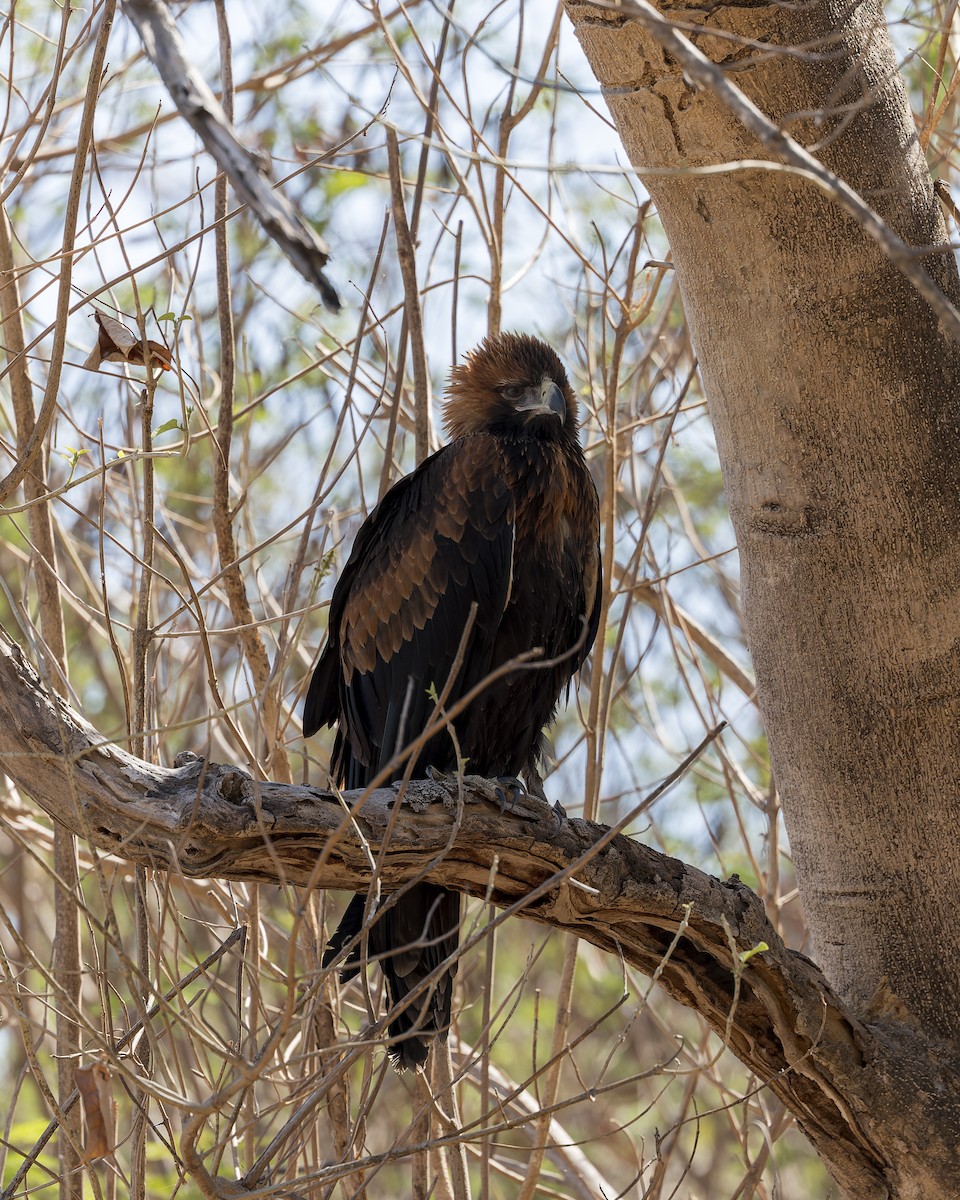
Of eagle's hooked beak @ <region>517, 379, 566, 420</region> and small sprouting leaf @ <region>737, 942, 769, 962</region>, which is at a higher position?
eagle's hooked beak @ <region>517, 379, 566, 420</region>

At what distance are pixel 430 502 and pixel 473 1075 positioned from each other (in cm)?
201

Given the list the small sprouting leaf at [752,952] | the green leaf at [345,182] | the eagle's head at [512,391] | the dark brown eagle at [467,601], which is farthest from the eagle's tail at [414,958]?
the green leaf at [345,182]

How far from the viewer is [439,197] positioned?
6070 millimetres

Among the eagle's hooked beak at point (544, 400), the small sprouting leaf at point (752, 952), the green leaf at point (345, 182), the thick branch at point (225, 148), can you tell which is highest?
the green leaf at point (345, 182)

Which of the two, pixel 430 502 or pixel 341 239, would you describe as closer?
pixel 430 502

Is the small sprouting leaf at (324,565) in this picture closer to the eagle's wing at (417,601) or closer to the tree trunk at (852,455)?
the eagle's wing at (417,601)

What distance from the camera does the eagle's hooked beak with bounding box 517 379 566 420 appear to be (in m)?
3.79

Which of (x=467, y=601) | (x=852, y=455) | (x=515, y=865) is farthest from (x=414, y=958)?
(x=852, y=455)

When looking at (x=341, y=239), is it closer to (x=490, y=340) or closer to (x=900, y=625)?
(x=490, y=340)

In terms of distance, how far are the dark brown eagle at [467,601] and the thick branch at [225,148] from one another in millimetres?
2228

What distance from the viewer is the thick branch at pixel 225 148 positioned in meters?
1.21

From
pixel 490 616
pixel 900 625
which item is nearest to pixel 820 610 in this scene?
pixel 900 625

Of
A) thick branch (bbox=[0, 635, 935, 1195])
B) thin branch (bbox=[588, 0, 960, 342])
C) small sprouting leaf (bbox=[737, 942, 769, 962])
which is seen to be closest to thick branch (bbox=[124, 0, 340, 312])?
thin branch (bbox=[588, 0, 960, 342])

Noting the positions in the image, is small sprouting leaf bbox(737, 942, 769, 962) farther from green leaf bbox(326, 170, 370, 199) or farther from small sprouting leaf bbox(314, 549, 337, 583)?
green leaf bbox(326, 170, 370, 199)
